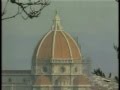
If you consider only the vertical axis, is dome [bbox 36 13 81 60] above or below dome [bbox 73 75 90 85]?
above

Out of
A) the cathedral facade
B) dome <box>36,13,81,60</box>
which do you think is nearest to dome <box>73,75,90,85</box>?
the cathedral facade

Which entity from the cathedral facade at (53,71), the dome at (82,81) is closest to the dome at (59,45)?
the cathedral facade at (53,71)

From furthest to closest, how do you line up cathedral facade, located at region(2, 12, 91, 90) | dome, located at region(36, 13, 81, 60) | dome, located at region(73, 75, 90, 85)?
dome, located at region(73, 75, 90, 85) → cathedral facade, located at region(2, 12, 91, 90) → dome, located at region(36, 13, 81, 60)

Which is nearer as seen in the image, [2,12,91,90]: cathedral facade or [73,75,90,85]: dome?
[2,12,91,90]: cathedral facade

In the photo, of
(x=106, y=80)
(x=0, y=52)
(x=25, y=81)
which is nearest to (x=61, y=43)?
(x=25, y=81)

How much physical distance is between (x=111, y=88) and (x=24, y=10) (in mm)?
890

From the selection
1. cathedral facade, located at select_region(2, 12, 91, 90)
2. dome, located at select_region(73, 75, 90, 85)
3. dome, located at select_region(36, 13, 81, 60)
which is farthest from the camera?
dome, located at select_region(73, 75, 90, 85)

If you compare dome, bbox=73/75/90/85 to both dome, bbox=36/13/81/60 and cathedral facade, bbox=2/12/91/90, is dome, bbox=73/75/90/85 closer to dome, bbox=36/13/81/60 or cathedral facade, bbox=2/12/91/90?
cathedral facade, bbox=2/12/91/90

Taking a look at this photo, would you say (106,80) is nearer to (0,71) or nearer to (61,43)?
(0,71)

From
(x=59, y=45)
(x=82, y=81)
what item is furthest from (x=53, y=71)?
(x=82, y=81)

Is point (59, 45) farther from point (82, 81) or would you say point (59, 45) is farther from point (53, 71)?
point (82, 81)

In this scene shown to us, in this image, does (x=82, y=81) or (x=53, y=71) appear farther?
(x=53, y=71)

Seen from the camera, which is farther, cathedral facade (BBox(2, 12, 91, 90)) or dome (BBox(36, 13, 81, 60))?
cathedral facade (BBox(2, 12, 91, 90))

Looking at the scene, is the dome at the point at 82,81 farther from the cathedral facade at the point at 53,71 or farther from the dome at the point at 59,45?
the dome at the point at 59,45
